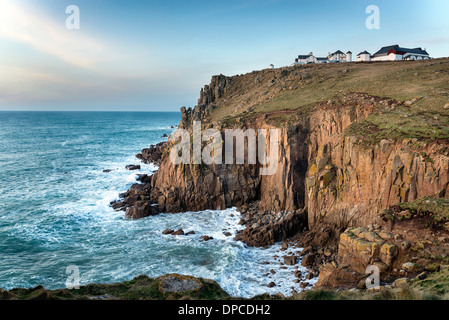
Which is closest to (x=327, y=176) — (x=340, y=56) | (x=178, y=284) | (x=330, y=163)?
(x=330, y=163)

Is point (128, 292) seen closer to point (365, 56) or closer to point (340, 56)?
point (365, 56)

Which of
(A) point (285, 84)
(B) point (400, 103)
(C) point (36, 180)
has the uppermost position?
(A) point (285, 84)

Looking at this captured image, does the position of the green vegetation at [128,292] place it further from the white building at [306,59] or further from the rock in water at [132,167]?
the white building at [306,59]

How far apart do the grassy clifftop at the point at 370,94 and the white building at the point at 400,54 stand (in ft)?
70.4

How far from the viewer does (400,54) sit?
65.8 metres

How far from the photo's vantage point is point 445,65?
40.8 m

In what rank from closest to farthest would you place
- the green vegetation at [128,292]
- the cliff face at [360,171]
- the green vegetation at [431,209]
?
the green vegetation at [128,292] → the green vegetation at [431,209] → the cliff face at [360,171]

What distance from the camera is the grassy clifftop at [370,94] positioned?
84.6 feet

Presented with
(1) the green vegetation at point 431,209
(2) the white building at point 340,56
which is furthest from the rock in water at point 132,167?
(2) the white building at point 340,56

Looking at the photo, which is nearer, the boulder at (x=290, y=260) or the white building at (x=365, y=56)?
the boulder at (x=290, y=260)

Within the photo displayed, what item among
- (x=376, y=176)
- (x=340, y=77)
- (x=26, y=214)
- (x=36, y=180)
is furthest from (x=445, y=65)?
(x=36, y=180)

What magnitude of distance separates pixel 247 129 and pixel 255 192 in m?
8.80

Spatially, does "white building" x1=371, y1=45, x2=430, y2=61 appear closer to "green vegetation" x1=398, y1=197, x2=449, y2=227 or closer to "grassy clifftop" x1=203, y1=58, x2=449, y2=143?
"grassy clifftop" x1=203, y1=58, x2=449, y2=143
